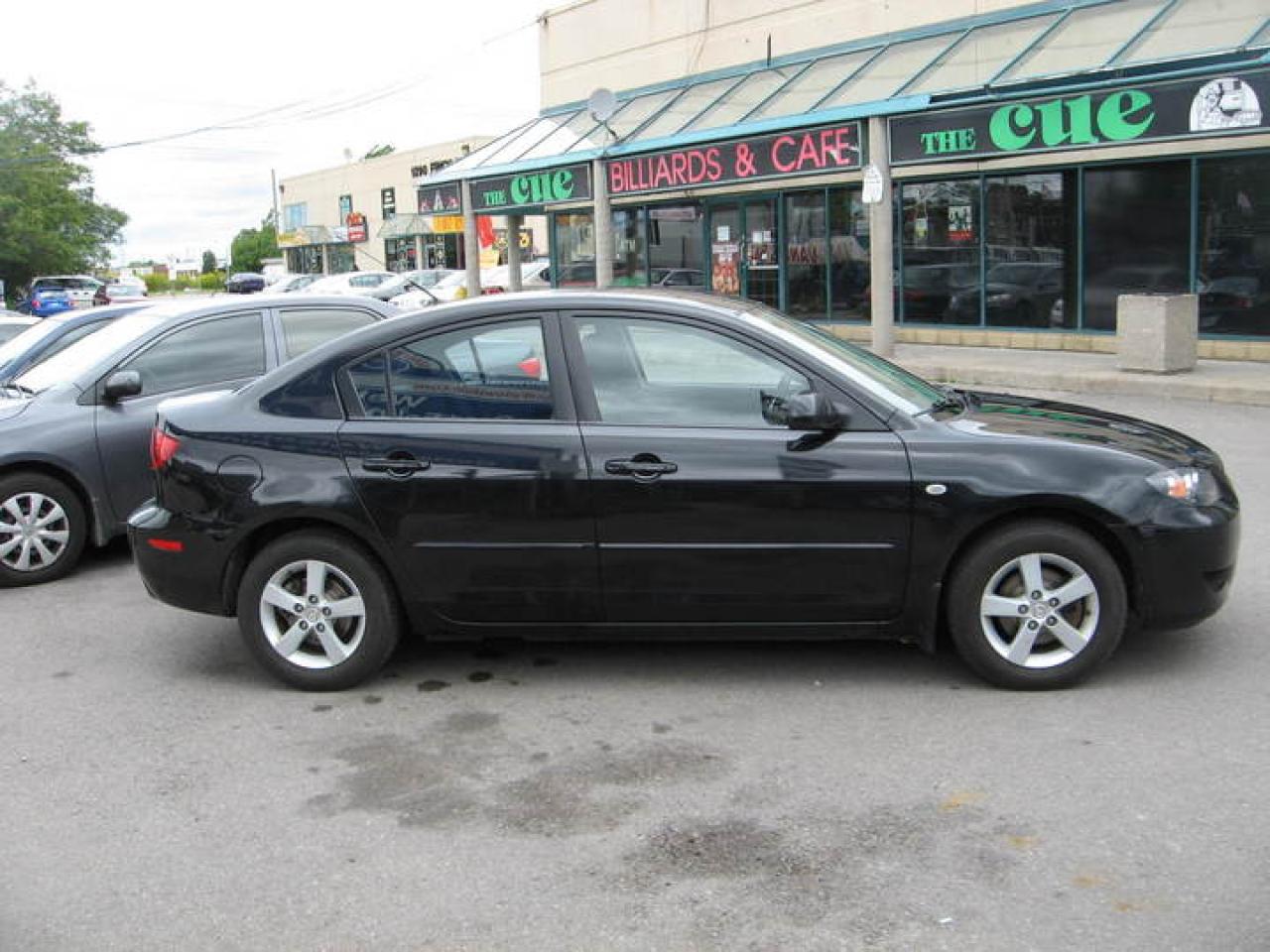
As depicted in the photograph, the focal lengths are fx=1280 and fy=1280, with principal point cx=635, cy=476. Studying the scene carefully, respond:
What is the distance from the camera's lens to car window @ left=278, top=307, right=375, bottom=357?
825cm

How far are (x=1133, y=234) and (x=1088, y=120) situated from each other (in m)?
3.06

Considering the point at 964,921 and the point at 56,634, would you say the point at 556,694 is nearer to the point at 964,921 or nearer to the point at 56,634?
the point at 964,921

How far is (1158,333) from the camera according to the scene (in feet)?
47.3

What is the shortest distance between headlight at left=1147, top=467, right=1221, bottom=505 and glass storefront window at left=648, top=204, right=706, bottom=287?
19.3 m

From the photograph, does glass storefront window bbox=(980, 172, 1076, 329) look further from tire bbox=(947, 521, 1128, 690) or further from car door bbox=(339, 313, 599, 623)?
car door bbox=(339, 313, 599, 623)

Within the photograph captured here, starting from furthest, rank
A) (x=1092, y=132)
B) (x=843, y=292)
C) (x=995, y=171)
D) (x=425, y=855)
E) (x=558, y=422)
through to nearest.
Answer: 1. (x=843, y=292)
2. (x=995, y=171)
3. (x=1092, y=132)
4. (x=558, y=422)
5. (x=425, y=855)

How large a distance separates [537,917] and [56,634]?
13.2 ft

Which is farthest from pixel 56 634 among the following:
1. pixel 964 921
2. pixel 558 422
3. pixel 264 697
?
pixel 964 921

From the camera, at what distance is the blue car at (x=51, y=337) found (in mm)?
8711

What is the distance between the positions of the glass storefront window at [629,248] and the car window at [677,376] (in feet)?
65.8

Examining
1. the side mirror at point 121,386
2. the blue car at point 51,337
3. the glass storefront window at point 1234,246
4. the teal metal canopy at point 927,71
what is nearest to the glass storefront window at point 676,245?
the teal metal canopy at point 927,71

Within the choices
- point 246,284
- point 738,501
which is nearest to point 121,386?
point 738,501

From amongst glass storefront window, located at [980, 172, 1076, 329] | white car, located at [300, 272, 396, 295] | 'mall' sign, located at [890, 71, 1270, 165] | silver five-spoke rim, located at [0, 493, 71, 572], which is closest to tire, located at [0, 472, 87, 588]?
silver five-spoke rim, located at [0, 493, 71, 572]

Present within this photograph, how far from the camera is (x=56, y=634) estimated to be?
6.50 meters
